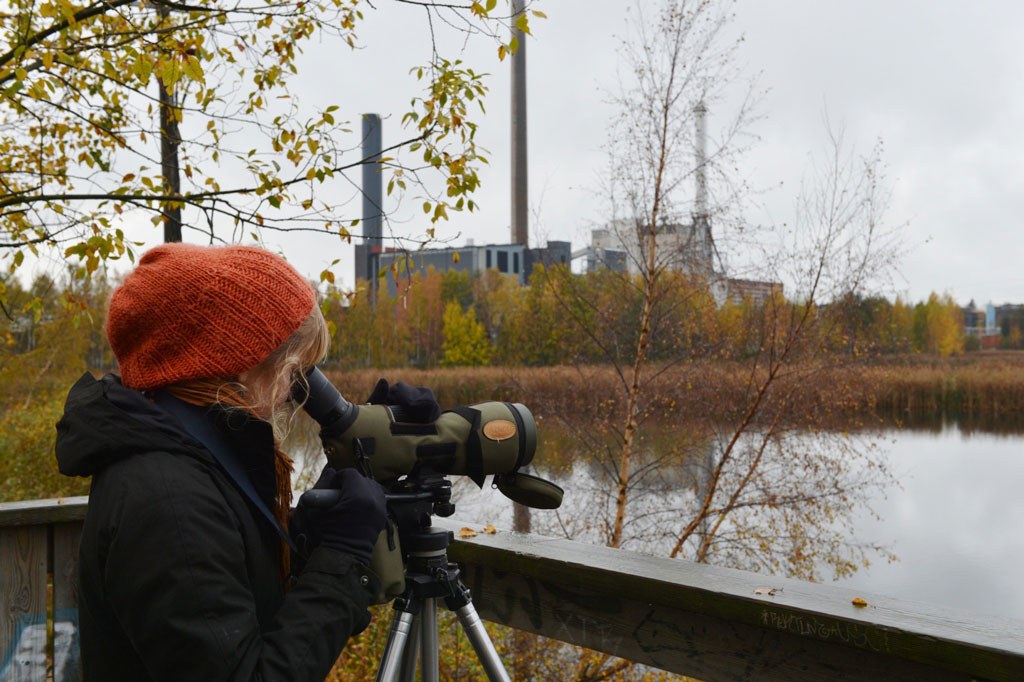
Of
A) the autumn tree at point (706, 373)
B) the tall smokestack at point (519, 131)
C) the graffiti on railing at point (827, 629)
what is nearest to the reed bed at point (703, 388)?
the autumn tree at point (706, 373)

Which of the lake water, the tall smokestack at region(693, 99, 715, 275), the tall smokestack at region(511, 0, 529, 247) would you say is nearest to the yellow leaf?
the tall smokestack at region(693, 99, 715, 275)

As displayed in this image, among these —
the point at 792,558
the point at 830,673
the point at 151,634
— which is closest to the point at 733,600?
the point at 830,673

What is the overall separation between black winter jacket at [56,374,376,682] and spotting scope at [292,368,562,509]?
A: 0.18 meters

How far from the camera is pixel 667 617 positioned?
1468 millimetres

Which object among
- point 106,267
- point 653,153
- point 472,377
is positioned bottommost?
point 472,377

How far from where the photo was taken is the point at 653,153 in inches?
244

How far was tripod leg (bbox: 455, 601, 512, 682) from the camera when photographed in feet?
4.71

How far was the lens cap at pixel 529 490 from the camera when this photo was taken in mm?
1509

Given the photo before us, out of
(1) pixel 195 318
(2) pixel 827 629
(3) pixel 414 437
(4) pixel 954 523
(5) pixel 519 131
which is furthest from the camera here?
(5) pixel 519 131

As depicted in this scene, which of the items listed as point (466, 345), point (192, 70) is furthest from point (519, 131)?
point (192, 70)

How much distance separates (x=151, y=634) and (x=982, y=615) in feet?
3.65

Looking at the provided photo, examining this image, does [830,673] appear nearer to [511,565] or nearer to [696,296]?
[511,565]

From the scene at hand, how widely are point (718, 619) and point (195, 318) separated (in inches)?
37.1

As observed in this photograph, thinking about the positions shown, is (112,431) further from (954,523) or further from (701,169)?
(954,523)
